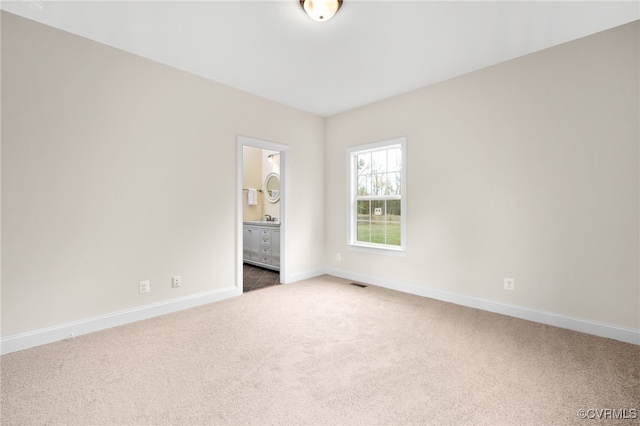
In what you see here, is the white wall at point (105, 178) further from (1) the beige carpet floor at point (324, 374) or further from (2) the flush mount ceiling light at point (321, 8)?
(2) the flush mount ceiling light at point (321, 8)

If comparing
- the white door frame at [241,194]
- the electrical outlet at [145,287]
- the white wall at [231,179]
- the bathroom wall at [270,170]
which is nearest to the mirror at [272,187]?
the bathroom wall at [270,170]

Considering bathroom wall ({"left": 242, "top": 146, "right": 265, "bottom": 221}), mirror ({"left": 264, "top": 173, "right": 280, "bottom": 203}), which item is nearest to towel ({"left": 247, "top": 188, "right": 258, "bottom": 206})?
bathroom wall ({"left": 242, "top": 146, "right": 265, "bottom": 221})

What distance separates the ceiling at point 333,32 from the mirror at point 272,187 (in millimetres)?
3209

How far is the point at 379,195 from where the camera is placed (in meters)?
4.32

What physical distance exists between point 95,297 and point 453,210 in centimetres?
388

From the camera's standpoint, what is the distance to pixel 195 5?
2.22 m

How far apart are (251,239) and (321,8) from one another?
445 cm

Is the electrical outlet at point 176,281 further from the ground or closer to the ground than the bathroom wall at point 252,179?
closer to the ground

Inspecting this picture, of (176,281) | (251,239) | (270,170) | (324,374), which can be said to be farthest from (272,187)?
(324,374)

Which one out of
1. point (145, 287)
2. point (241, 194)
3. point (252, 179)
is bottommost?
point (145, 287)

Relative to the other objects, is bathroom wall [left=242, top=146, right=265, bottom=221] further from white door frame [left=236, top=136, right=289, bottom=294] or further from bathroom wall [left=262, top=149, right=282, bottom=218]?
white door frame [left=236, top=136, right=289, bottom=294]

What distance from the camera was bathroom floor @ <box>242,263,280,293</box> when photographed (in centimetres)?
429

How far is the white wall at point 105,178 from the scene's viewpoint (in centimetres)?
232

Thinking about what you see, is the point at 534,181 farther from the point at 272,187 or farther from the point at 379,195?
the point at 272,187
